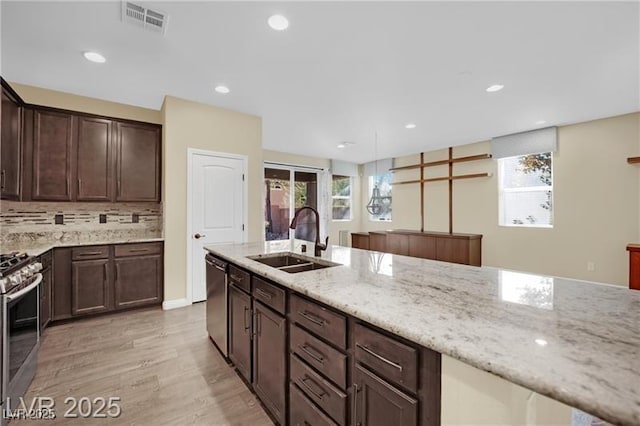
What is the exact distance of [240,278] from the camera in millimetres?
2039

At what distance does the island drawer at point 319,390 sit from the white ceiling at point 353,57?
2.29 m

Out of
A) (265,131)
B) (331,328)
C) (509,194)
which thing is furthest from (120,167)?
(509,194)

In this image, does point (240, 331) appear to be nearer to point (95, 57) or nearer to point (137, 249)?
point (137, 249)

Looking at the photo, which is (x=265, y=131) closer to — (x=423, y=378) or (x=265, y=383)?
(x=265, y=383)

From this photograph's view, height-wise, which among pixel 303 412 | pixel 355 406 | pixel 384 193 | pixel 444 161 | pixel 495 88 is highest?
pixel 495 88

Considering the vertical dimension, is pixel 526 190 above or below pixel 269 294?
above

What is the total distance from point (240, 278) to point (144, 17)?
6.79ft

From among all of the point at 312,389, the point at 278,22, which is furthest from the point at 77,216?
the point at 312,389

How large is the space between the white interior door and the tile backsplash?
0.70m

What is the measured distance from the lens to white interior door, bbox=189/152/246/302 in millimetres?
3781

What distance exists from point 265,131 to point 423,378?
4.88 m

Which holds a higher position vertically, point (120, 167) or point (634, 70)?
point (634, 70)

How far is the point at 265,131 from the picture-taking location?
5129 millimetres

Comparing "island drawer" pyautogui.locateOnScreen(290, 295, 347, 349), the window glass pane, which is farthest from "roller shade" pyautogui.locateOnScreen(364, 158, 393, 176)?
"island drawer" pyautogui.locateOnScreen(290, 295, 347, 349)
